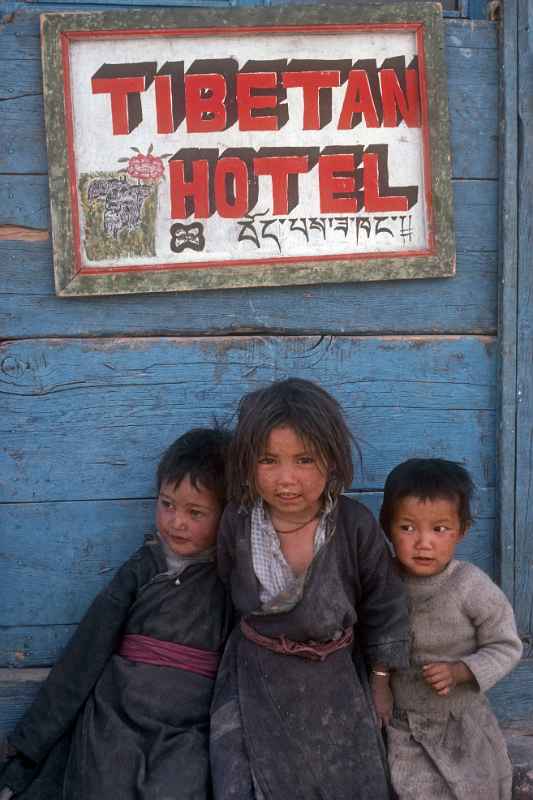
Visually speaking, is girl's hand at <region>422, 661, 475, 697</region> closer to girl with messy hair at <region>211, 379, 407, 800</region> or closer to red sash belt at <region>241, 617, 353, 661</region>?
girl with messy hair at <region>211, 379, 407, 800</region>

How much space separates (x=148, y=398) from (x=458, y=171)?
42.0 inches

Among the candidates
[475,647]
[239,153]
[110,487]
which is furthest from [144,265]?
[475,647]

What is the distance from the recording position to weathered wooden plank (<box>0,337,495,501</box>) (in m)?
2.68

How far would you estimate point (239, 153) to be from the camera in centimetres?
263

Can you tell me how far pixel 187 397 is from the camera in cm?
272

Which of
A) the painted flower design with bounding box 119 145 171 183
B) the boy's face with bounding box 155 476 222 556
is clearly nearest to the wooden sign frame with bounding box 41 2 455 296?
the painted flower design with bounding box 119 145 171 183

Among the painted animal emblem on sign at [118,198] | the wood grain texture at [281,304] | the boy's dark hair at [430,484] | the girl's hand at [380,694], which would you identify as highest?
the painted animal emblem on sign at [118,198]

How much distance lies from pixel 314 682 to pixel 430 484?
1.80ft

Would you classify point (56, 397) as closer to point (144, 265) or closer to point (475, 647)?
point (144, 265)

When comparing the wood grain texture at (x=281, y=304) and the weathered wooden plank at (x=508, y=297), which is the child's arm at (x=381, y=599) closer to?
the weathered wooden plank at (x=508, y=297)

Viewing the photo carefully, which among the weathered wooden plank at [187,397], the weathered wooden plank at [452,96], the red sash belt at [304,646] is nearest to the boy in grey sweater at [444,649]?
the red sash belt at [304,646]

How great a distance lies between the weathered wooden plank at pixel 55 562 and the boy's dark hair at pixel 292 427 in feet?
1.63

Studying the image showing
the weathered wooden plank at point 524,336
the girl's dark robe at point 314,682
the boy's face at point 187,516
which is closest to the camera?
the girl's dark robe at point 314,682

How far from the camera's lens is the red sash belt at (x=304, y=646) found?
232cm
